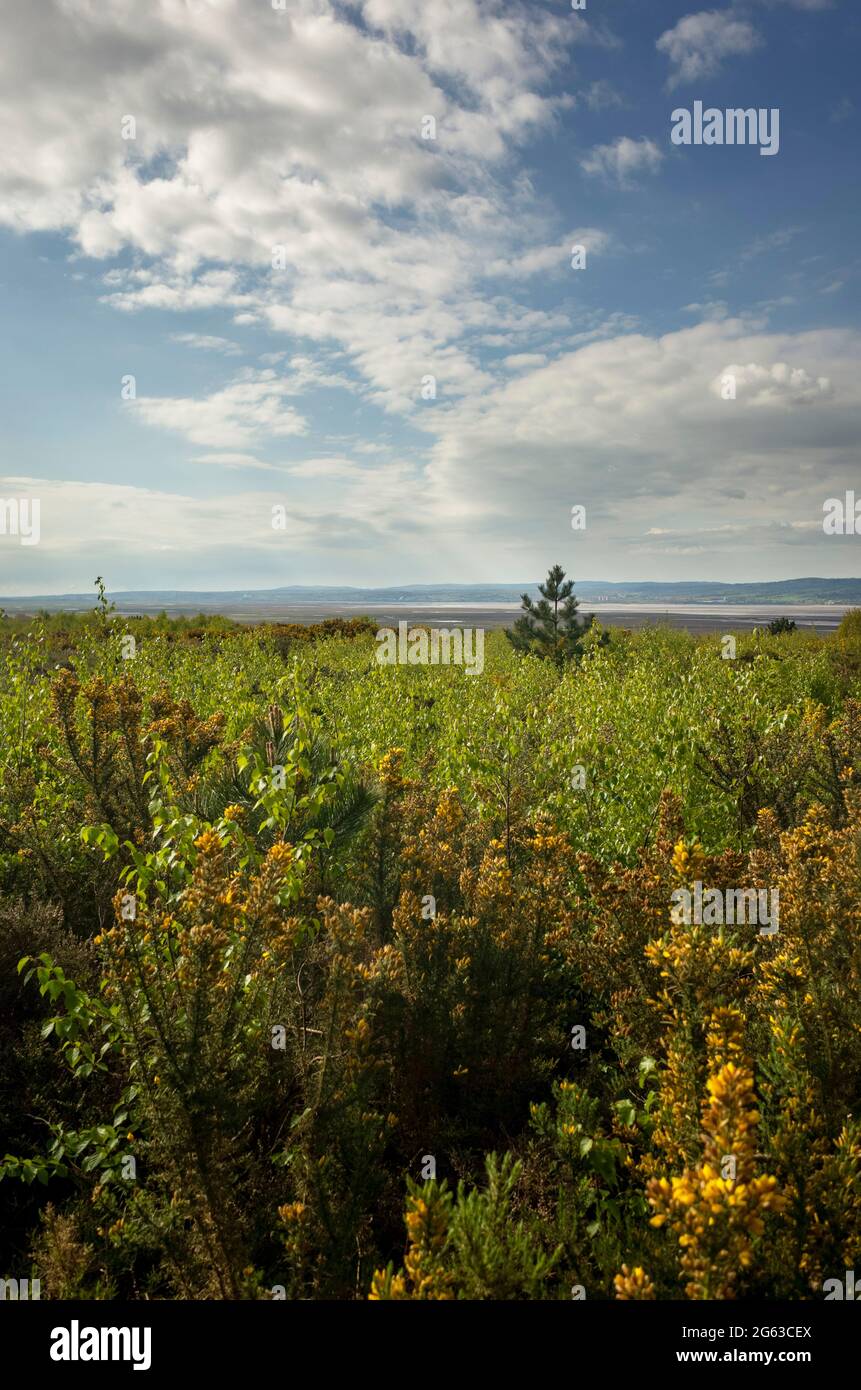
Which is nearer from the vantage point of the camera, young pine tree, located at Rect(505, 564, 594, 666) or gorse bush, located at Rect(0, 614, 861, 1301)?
gorse bush, located at Rect(0, 614, 861, 1301)

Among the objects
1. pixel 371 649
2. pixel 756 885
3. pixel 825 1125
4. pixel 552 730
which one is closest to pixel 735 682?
pixel 552 730

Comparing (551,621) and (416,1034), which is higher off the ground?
(551,621)

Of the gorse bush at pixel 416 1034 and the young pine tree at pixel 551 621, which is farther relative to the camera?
the young pine tree at pixel 551 621

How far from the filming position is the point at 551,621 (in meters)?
19.8

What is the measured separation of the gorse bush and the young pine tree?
13.6 metres

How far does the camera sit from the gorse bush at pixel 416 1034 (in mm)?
2090

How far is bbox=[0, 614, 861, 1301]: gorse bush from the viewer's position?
209 centimetres

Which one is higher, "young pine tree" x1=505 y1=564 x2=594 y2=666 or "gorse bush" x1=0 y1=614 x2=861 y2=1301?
"young pine tree" x1=505 y1=564 x2=594 y2=666

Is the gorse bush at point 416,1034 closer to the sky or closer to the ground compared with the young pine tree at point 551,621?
closer to the ground

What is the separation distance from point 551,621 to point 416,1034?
1720 cm

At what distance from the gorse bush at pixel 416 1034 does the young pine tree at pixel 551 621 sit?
13.6m

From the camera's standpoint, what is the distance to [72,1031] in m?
2.72

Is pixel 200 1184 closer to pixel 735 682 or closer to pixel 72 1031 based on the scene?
pixel 72 1031

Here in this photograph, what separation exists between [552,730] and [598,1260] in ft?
15.7
